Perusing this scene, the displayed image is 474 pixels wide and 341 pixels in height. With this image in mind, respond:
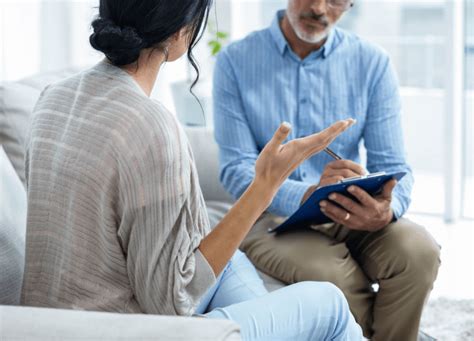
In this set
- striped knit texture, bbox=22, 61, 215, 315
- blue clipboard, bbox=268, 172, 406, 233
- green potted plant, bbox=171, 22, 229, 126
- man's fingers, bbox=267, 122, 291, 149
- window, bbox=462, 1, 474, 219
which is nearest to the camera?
striped knit texture, bbox=22, 61, 215, 315

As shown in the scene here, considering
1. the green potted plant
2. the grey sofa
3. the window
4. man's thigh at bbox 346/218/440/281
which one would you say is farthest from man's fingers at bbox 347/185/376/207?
the window

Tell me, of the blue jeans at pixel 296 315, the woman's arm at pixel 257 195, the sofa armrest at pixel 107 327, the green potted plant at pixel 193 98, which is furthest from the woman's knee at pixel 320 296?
the green potted plant at pixel 193 98

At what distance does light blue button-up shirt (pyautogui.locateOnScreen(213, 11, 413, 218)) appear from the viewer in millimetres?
2312

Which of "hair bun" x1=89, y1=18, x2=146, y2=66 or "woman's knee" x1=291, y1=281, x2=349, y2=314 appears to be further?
"woman's knee" x1=291, y1=281, x2=349, y2=314

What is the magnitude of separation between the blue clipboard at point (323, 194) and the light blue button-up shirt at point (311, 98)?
22cm

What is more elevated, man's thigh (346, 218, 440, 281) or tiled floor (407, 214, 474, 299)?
man's thigh (346, 218, 440, 281)

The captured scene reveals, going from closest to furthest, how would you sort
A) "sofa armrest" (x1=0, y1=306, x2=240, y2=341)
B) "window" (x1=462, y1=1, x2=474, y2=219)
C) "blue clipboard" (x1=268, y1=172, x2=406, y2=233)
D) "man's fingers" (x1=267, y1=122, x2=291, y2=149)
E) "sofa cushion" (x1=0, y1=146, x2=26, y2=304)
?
"sofa armrest" (x1=0, y1=306, x2=240, y2=341) → "man's fingers" (x1=267, y1=122, x2=291, y2=149) → "sofa cushion" (x1=0, y1=146, x2=26, y2=304) → "blue clipboard" (x1=268, y1=172, x2=406, y2=233) → "window" (x1=462, y1=1, x2=474, y2=219)

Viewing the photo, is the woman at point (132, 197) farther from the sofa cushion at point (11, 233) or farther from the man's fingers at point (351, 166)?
the man's fingers at point (351, 166)

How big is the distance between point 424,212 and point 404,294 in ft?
6.52

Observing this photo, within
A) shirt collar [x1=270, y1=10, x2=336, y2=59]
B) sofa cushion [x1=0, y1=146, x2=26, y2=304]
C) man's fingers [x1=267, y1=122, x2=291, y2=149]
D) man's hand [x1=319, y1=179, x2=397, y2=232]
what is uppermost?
man's fingers [x1=267, y1=122, x2=291, y2=149]

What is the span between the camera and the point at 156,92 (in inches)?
108

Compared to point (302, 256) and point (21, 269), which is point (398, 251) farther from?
point (21, 269)

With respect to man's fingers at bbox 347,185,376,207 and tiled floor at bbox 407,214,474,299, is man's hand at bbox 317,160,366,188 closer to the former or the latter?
man's fingers at bbox 347,185,376,207

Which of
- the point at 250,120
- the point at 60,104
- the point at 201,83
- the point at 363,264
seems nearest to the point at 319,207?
the point at 363,264
